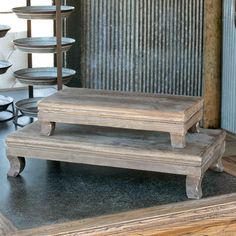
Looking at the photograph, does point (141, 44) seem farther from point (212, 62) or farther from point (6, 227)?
point (6, 227)

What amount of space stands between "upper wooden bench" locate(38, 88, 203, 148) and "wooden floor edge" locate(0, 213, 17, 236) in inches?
21.6

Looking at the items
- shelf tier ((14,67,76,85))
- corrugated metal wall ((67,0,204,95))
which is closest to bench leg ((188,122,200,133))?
shelf tier ((14,67,76,85))

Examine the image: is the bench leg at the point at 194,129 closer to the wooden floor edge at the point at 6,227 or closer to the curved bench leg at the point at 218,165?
the curved bench leg at the point at 218,165

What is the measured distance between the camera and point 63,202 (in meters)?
2.78

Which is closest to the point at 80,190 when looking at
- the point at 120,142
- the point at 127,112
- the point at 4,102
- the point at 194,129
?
the point at 120,142

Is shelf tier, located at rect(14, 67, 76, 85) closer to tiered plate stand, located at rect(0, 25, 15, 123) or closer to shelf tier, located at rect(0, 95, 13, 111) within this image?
tiered plate stand, located at rect(0, 25, 15, 123)

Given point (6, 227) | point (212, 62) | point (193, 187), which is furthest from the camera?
point (212, 62)

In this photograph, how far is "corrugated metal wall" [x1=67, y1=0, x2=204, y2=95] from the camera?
160 inches

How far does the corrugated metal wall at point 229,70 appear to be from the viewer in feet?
12.6

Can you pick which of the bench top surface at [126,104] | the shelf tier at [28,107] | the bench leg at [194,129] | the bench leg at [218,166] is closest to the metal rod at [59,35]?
the shelf tier at [28,107]

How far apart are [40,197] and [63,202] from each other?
124 mm

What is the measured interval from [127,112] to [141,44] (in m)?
→ 1.40

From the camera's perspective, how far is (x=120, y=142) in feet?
9.55

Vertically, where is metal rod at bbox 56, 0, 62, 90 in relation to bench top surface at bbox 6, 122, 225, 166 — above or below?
above
